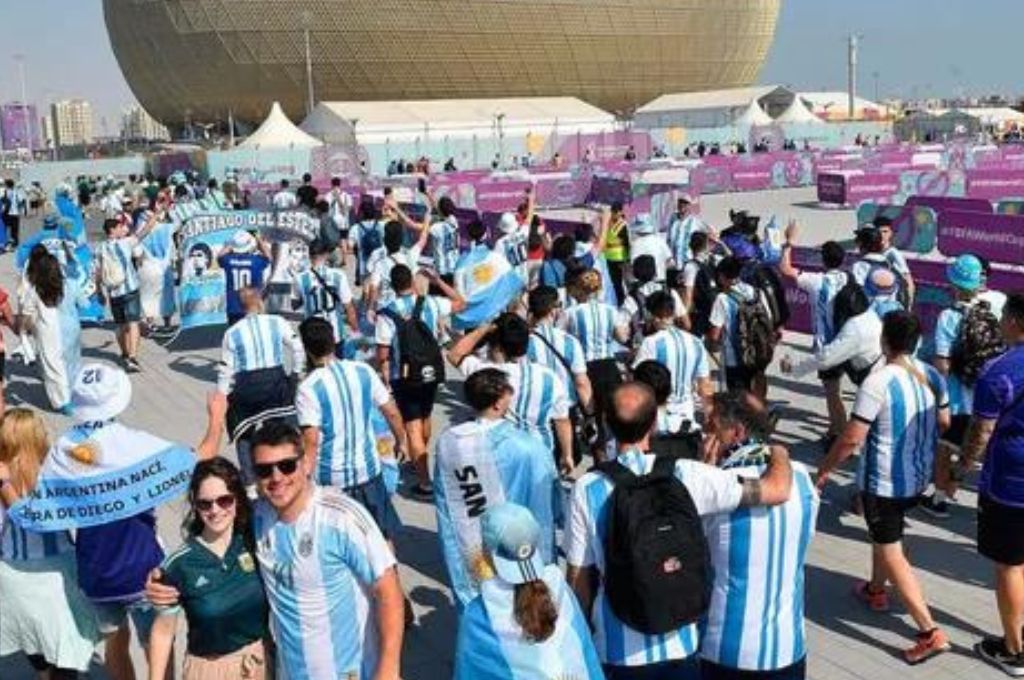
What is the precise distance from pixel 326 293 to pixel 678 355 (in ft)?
15.8

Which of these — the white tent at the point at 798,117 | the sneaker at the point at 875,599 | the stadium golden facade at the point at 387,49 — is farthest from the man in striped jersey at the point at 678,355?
the stadium golden facade at the point at 387,49

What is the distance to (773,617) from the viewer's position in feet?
13.2

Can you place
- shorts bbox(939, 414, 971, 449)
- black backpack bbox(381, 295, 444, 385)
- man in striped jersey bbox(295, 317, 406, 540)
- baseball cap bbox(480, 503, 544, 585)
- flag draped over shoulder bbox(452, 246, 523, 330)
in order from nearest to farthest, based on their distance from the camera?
baseball cap bbox(480, 503, 544, 585), man in striped jersey bbox(295, 317, 406, 540), shorts bbox(939, 414, 971, 449), black backpack bbox(381, 295, 444, 385), flag draped over shoulder bbox(452, 246, 523, 330)

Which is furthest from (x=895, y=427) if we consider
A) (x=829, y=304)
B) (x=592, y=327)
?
(x=829, y=304)

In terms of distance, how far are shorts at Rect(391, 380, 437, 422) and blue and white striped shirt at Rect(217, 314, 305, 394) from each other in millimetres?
864

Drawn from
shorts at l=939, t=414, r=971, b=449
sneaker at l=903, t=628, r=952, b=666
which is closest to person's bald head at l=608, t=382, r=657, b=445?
sneaker at l=903, t=628, r=952, b=666

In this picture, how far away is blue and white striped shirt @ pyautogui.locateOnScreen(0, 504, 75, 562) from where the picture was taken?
15.2 feet

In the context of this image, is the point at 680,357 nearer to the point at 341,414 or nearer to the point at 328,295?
the point at 341,414

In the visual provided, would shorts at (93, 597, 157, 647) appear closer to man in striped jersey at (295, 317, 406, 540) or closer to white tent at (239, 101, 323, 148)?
man in striped jersey at (295, 317, 406, 540)

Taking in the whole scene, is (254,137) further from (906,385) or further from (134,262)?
(906,385)

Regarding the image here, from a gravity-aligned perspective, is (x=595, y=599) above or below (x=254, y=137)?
below

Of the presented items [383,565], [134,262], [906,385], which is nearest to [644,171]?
[134,262]

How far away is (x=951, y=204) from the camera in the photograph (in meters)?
17.5

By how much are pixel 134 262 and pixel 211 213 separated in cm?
134
